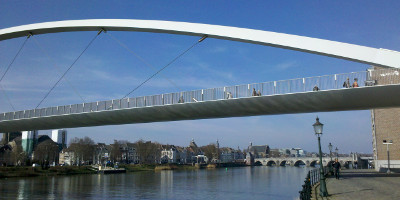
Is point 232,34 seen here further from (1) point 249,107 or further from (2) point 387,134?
(2) point 387,134

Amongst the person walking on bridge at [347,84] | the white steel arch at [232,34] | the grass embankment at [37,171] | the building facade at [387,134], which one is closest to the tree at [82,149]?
the grass embankment at [37,171]

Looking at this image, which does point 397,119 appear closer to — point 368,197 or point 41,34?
point 368,197

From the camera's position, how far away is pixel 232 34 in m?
17.3

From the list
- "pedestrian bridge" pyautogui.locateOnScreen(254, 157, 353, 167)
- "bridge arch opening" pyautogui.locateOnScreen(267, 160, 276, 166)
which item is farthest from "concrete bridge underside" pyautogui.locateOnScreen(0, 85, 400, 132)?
"bridge arch opening" pyautogui.locateOnScreen(267, 160, 276, 166)

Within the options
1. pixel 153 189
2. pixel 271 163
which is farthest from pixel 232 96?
pixel 271 163

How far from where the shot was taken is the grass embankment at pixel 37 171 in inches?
1999

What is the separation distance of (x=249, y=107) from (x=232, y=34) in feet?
22.8

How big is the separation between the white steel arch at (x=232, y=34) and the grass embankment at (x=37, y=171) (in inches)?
1250

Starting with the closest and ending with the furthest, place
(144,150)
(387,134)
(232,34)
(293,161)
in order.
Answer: (232,34)
(387,134)
(144,150)
(293,161)

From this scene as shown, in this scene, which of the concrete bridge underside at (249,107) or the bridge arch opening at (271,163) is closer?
the concrete bridge underside at (249,107)

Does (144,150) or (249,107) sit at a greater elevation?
(249,107)

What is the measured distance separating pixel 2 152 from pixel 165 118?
90834mm

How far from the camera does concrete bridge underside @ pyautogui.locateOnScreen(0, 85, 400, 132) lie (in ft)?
62.6

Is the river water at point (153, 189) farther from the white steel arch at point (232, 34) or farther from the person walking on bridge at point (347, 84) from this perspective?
the white steel arch at point (232, 34)
